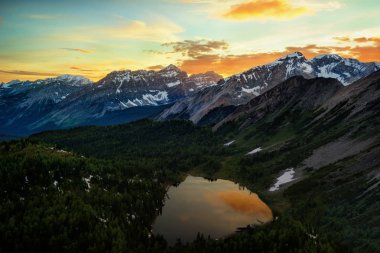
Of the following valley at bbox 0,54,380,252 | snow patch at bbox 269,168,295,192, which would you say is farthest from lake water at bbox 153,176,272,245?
snow patch at bbox 269,168,295,192

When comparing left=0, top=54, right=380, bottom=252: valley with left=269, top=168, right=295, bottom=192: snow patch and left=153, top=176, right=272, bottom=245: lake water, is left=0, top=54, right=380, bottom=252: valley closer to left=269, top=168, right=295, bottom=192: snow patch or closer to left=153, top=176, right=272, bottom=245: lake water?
left=269, top=168, right=295, bottom=192: snow patch

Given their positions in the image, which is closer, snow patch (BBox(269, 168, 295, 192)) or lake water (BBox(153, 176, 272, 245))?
lake water (BBox(153, 176, 272, 245))

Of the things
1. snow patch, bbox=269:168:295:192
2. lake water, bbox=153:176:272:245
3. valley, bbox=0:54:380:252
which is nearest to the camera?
→ valley, bbox=0:54:380:252

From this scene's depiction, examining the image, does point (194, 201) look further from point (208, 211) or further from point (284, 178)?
point (284, 178)

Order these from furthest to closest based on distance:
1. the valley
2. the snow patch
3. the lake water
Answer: the snow patch
the lake water
the valley

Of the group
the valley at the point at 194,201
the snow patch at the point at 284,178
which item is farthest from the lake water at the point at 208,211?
the snow patch at the point at 284,178

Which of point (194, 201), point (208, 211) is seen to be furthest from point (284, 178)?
point (208, 211)

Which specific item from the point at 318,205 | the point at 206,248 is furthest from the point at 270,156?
the point at 206,248

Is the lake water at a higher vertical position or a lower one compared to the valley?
lower

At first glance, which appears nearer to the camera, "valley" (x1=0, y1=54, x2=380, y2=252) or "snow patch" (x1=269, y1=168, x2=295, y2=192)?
"valley" (x1=0, y1=54, x2=380, y2=252)
